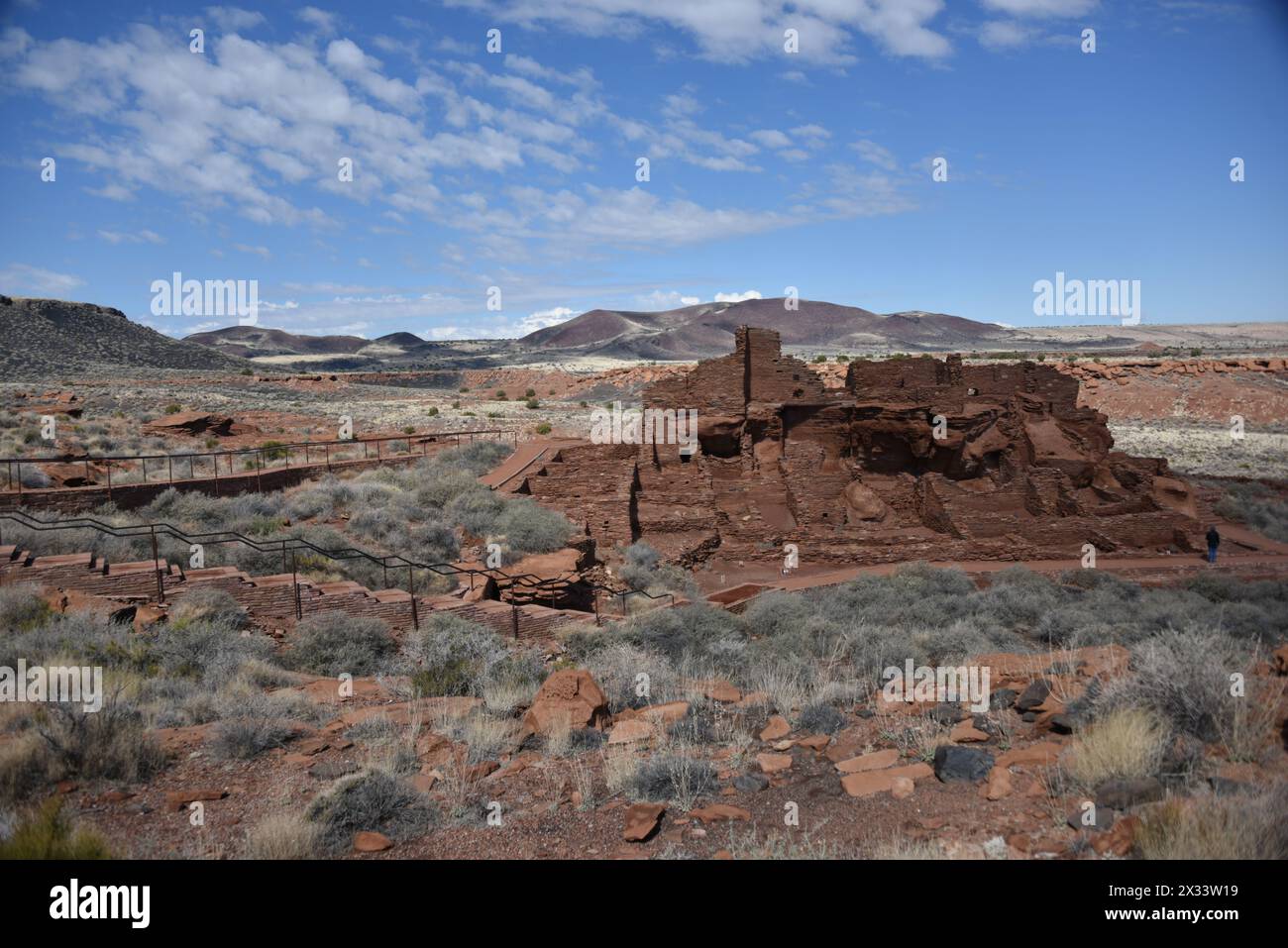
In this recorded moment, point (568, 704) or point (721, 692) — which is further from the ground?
point (568, 704)

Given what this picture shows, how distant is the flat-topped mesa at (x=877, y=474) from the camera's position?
1688 centimetres

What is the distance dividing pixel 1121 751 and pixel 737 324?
125 m

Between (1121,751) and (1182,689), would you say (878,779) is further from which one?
(1182,689)

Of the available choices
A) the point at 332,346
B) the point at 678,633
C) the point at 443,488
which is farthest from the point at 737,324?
the point at 678,633

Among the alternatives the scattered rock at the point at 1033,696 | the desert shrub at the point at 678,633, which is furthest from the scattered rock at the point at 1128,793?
the desert shrub at the point at 678,633

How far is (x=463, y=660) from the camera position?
29.0ft

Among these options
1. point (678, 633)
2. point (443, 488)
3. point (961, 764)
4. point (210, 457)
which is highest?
point (210, 457)

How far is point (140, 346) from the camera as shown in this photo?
65.4 m

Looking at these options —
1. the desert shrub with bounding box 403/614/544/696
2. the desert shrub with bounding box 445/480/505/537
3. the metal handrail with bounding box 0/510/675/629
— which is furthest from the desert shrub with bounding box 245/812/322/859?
the desert shrub with bounding box 445/480/505/537

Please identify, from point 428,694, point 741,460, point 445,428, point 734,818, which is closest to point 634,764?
point 734,818

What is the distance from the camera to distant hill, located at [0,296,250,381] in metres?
49.4

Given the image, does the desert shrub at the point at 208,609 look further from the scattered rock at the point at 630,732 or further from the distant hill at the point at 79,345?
the distant hill at the point at 79,345

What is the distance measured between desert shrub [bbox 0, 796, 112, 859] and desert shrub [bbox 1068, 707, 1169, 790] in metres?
5.61

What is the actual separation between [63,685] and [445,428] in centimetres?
2720
